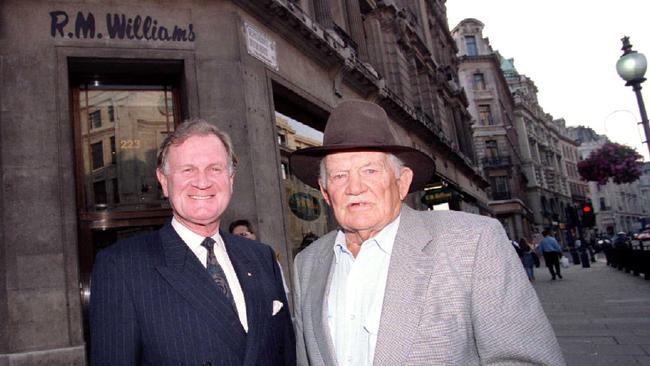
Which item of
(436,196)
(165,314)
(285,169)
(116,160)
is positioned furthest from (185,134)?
(436,196)

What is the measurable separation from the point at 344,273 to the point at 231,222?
4796 mm

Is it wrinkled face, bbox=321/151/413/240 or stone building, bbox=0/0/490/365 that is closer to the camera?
wrinkled face, bbox=321/151/413/240

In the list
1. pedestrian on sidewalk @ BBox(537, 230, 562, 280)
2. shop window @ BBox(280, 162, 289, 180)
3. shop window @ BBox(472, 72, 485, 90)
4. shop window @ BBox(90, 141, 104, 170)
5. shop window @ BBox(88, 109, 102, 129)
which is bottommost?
pedestrian on sidewalk @ BBox(537, 230, 562, 280)

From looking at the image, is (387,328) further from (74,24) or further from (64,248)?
(74,24)

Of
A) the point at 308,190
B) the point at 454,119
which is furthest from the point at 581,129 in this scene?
the point at 308,190

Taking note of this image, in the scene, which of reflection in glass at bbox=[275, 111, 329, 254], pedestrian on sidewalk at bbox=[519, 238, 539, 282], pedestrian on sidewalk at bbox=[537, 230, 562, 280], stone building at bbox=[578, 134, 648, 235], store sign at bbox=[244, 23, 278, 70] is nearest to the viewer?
store sign at bbox=[244, 23, 278, 70]

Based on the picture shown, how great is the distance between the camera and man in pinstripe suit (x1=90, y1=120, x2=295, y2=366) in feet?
6.71

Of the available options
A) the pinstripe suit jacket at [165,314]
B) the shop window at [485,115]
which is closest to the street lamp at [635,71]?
the pinstripe suit jacket at [165,314]

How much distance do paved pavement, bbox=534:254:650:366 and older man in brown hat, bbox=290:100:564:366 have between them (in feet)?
15.0

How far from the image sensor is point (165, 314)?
2.09m

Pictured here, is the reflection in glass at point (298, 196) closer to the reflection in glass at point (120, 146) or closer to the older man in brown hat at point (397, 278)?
the reflection in glass at point (120, 146)

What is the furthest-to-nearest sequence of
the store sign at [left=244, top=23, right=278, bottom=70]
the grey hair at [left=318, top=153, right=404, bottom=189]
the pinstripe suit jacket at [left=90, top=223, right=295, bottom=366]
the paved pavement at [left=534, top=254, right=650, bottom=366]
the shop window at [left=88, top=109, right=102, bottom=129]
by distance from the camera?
the store sign at [left=244, top=23, right=278, bottom=70] → the shop window at [left=88, top=109, right=102, bottom=129] → the paved pavement at [left=534, top=254, right=650, bottom=366] → the grey hair at [left=318, top=153, right=404, bottom=189] → the pinstripe suit jacket at [left=90, top=223, right=295, bottom=366]

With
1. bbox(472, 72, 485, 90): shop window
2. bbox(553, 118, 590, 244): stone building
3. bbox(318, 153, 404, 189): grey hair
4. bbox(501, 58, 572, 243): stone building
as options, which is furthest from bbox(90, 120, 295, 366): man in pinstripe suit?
bbox(553, 118, 590, 244): stone building

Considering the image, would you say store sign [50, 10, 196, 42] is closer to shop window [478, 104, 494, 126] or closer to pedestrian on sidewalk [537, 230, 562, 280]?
pedestrian on sidewalk [537, 230, 562, 280]
